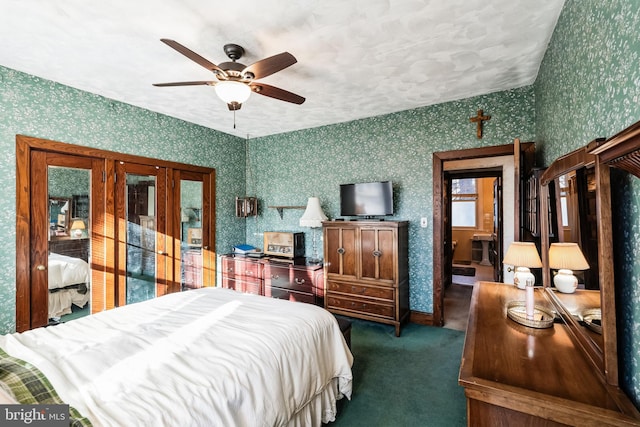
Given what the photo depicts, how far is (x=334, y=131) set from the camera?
14.0ft

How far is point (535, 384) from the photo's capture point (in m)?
1.00

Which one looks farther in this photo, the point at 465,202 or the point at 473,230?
the point at 465,202

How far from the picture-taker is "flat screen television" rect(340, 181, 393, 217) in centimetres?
374

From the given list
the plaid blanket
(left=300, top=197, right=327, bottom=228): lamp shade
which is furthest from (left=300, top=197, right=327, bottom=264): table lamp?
the plaid blanket

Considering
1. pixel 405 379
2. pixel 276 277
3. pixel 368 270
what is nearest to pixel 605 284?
pixel 405 379

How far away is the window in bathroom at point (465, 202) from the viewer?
7.62m

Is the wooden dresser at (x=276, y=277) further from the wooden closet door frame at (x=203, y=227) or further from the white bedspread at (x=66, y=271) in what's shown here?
the white bedspread at (x=66, y=271)

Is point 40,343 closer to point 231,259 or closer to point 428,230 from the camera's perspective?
point 231,259

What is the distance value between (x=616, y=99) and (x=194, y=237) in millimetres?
4379

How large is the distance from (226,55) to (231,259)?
2.87m

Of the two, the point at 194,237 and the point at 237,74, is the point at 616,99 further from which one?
the point at 194,237

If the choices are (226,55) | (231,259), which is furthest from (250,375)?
(231,259)

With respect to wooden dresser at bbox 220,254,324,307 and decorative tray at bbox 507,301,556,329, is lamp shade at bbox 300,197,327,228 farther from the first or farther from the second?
decorative tray at bbox 507,301,556,329

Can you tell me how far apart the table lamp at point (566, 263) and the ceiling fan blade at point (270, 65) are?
180cm
